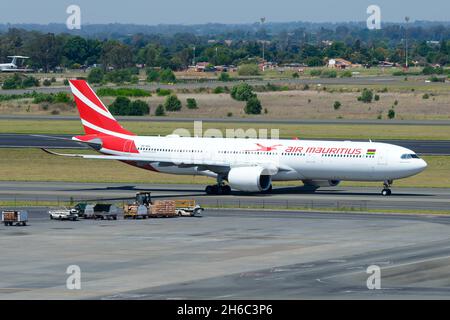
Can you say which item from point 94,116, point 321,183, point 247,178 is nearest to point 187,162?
point 247,178

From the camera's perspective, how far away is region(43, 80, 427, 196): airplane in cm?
9675

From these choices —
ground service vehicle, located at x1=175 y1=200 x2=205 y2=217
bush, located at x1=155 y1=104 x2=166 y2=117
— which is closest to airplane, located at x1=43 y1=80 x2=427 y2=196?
ground service vehicle, located at x1=175 y1=200 x2=205 y2=217

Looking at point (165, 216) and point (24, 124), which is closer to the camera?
point (165, 216)

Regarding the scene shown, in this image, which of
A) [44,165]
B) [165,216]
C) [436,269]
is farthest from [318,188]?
[436,269]

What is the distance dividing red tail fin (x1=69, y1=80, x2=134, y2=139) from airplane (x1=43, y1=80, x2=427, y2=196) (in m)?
0.09

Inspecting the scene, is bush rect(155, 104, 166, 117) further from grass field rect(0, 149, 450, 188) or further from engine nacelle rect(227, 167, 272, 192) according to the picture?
engine nacelle rect(227, 167, 272, 192)

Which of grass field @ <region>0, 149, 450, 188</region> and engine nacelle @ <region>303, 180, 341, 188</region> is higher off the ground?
engine nacelle @ <region>303, 180, 341, 188</region>

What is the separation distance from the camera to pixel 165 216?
3406 inches

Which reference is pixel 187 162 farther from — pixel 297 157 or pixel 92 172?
pixel 92 172

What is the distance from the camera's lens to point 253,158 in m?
100
